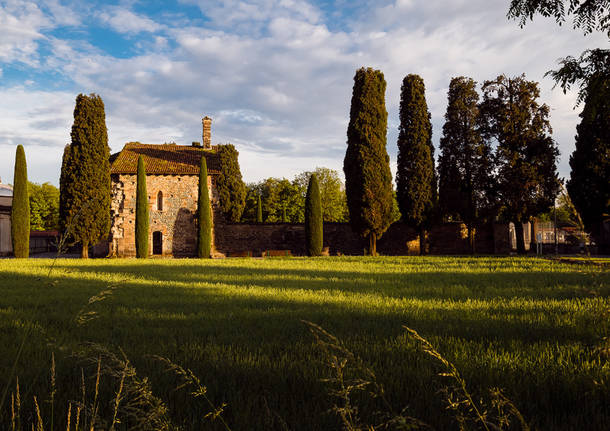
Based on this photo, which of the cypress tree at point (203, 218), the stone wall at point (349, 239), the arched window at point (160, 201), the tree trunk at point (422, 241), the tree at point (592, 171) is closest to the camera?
the tree at point (592, 171)

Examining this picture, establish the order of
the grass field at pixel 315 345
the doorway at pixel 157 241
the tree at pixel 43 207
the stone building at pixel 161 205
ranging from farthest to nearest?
the tree at pixel 43 207
the doorway at pixel 157 241
the stone building at pixel 161 205
the grass field at pixel 315 345

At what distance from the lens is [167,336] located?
15.7 feet

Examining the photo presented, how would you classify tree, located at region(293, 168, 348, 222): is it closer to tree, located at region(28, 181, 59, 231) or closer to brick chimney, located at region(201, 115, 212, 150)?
brick chimney, located at region(201, 115, 212, 150)

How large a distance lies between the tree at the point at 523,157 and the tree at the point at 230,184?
20.0 meters

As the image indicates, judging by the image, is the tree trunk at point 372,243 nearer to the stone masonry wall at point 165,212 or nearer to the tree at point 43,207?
the stone masonry wall at point 165,212

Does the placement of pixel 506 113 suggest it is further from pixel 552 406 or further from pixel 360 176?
pixel 552 406

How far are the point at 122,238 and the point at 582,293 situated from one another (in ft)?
91.5

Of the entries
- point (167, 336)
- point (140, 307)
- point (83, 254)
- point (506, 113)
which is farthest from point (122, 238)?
point (506, 113)

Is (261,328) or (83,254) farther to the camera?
(83,254)

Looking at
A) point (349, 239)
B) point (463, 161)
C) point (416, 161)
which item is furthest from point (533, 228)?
point (349, 239)

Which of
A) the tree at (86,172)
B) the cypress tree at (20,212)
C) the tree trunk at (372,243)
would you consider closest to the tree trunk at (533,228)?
the tree trunk at (372,243)

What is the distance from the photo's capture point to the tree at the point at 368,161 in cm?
2581

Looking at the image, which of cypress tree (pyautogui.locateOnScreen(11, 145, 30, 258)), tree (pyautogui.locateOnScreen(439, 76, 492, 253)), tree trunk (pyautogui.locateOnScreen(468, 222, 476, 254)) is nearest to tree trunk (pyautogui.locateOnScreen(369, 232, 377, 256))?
tree (pyautogui.locateOnScreen(439, 76, 492, 253))

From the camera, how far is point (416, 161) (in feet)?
87.6
